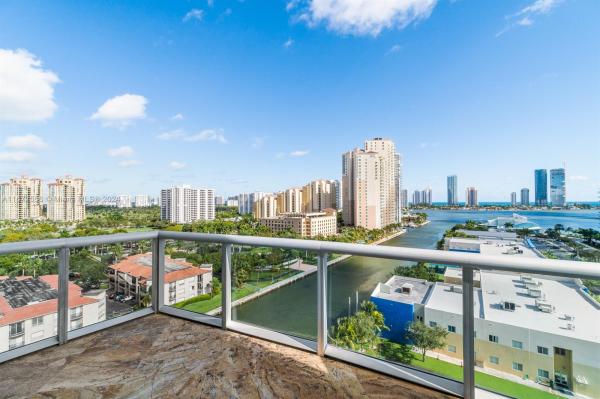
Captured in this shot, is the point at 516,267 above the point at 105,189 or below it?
below

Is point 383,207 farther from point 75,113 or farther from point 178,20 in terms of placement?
point 75,113

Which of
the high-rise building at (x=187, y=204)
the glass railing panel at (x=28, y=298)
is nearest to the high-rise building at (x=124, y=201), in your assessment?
the high-rise building at (x=187, y=204)

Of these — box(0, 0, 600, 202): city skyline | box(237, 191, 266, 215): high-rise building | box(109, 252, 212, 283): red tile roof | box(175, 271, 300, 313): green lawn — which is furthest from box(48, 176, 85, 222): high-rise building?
box(237, 191, 266, 215): high-rise building

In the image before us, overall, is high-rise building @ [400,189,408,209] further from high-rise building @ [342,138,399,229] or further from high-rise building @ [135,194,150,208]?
high-rise building @ [135,194,150,208]

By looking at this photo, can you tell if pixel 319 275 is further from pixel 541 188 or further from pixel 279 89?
pixel 279 89

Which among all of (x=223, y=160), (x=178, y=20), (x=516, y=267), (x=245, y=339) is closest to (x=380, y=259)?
(x=516, y=267)
